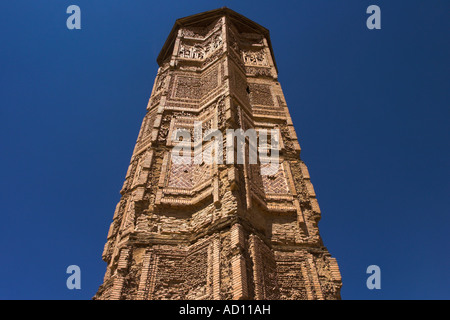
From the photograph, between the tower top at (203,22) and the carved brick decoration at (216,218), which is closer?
the carved brick decoration at (216,218)

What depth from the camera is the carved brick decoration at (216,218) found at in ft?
17.6

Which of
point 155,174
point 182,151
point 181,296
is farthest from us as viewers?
point 182,151

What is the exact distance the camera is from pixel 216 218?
600 centimetres

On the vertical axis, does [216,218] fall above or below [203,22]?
below

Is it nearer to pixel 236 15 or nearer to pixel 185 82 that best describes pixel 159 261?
pixel 185 82

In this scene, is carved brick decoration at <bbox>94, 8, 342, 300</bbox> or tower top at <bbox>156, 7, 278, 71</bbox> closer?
carved brick decoration at <bbox>94, 8, 342, 300</bbox>

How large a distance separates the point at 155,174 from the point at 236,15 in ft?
30.9

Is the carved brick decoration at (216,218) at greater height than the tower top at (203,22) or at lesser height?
lesser

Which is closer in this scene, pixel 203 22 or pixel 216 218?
pixel 216 218

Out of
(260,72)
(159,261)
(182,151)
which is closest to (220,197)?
(159,261)

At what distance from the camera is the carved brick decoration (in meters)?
5.36
